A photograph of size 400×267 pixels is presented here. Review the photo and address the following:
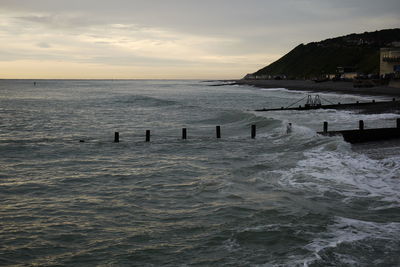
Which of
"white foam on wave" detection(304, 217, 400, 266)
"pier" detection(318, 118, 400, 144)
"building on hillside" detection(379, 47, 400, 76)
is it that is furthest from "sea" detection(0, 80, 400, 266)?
"building on hillside" detection(379, 47, 400, 76)

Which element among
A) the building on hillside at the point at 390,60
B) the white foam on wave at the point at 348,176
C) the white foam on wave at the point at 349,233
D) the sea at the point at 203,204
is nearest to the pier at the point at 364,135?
the sea at the point at 203,204

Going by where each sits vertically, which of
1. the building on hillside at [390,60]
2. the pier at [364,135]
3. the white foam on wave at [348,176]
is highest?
the building on hillside at [390,60]

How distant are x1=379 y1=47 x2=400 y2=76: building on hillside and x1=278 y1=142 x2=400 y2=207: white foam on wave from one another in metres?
91.4

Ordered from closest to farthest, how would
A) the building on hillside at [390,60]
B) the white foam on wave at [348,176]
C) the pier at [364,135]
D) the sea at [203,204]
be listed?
the sea at [203,204]
the white foam on wave at [348,176]
the pier at [364,135]
the building on hillside at [390,60]

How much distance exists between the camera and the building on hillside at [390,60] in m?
Result: 101

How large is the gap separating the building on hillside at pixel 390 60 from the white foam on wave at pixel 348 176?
300ft

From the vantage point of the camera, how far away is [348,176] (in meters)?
14.7

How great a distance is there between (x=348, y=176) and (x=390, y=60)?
3971 inches

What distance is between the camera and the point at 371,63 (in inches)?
6403

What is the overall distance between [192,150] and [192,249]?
13456 mm

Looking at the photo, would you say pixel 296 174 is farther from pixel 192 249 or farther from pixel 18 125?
pixel 18 125

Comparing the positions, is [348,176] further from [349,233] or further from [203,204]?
[203,204]

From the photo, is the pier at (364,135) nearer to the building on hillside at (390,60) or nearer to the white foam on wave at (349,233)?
the white foam on wave at (349,233)

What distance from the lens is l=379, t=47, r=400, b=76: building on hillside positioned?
101188mm
